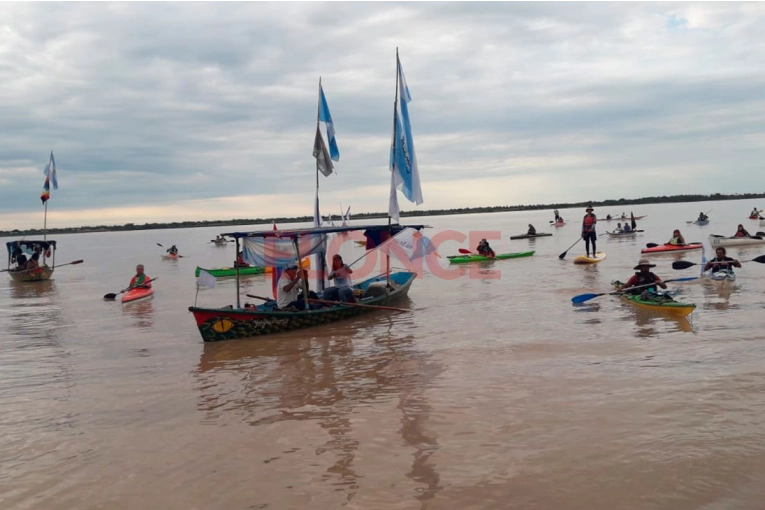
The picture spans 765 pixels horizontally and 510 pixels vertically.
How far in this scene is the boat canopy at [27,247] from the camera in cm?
2891

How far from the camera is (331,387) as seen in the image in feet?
28.0

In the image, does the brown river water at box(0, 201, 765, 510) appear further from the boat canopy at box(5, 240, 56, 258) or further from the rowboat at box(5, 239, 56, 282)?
the boat canopy at box(5, 240, 56, 258)

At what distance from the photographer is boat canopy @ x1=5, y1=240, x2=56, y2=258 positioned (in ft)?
94.8

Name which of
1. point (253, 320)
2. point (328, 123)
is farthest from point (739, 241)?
point (253, 320)

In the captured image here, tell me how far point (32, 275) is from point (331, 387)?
82.8 feet

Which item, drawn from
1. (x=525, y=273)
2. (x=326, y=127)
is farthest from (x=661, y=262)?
(x=326, y=127)

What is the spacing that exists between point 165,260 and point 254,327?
112 feet

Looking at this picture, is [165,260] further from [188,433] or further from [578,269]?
[188,433]

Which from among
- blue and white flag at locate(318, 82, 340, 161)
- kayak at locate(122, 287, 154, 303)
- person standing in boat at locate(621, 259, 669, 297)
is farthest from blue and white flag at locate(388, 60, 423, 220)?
kayak at locate(122, 287, 154, 303)

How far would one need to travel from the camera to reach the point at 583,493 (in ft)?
16.4

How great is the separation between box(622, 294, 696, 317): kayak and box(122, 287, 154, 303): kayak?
14686 millimetres

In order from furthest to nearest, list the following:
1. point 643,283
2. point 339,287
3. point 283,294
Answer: point 339,287 → point 643,283 → point 283,294

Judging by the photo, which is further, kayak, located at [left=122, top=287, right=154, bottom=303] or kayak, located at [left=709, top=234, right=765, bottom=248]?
kayak, located at [left=709, top=234, right=765, bottom=248]

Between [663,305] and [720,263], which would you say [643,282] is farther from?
[720,263]
